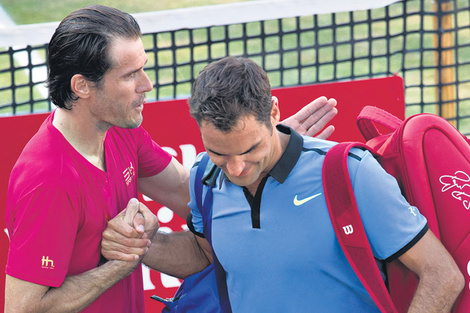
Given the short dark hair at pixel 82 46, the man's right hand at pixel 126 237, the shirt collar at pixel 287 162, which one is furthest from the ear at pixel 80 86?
the shirt collar at pixel 287 162

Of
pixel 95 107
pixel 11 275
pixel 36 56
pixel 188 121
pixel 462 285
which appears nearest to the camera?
pixel 462 285

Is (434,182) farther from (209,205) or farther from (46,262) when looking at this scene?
(46,262)

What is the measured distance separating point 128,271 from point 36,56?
8694 millimetres

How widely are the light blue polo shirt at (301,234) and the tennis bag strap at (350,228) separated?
0.04 meters

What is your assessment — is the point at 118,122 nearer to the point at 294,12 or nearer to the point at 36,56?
the point at 294,12

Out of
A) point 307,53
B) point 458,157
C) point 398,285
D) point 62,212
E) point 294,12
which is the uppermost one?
point 294,12

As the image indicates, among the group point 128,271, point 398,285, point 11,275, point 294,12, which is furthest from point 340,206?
point 294,12

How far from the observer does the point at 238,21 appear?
16.0 feet

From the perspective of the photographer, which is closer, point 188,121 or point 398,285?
point 398,285

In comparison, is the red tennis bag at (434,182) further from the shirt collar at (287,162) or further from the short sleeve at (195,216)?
the short sleeve at (195,216)

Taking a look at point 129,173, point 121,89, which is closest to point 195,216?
point 129,173

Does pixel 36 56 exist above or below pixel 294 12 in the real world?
below

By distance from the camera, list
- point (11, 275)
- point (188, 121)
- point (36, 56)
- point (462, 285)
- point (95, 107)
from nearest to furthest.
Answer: point (462, 285), point (11, 275), point (95, 107), point (188, 121), point (36, 56)

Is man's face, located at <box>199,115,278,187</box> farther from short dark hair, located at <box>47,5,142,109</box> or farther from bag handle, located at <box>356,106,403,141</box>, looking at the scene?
short dark hair, located at <box>47,5,142,109</box>
